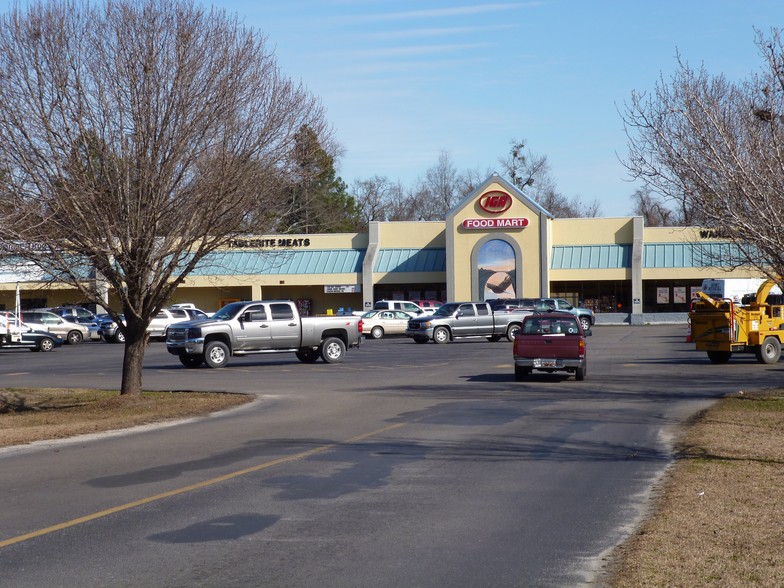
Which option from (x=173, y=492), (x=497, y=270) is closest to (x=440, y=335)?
(x=497, y=270)

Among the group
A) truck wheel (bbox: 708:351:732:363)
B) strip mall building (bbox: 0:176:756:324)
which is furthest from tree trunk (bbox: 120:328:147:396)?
strip mall building (bbox: 0:176:756:324)

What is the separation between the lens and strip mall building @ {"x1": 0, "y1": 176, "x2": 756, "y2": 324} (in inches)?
2586

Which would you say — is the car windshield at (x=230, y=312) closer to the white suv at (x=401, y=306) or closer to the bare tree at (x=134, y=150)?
the bare tree at (x=134, y=150)

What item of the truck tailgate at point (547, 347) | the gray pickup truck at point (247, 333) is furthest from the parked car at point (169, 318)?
the truck tailgate at point (547, 347)

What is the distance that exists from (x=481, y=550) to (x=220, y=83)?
12.5 m

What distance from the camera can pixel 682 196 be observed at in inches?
663

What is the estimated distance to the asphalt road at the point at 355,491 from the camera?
7180 mm

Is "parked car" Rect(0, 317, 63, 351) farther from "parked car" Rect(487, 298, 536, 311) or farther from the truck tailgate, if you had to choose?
the truck tailgate

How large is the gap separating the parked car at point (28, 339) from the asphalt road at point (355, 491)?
74.5ft

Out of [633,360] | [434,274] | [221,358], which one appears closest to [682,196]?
[633,360]

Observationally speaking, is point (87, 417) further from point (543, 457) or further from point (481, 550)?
point (481, 550)

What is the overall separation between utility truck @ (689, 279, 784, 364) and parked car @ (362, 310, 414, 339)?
24.0 metres

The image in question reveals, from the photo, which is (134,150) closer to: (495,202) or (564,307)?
(564,307)

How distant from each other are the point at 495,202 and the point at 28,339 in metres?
34.4
